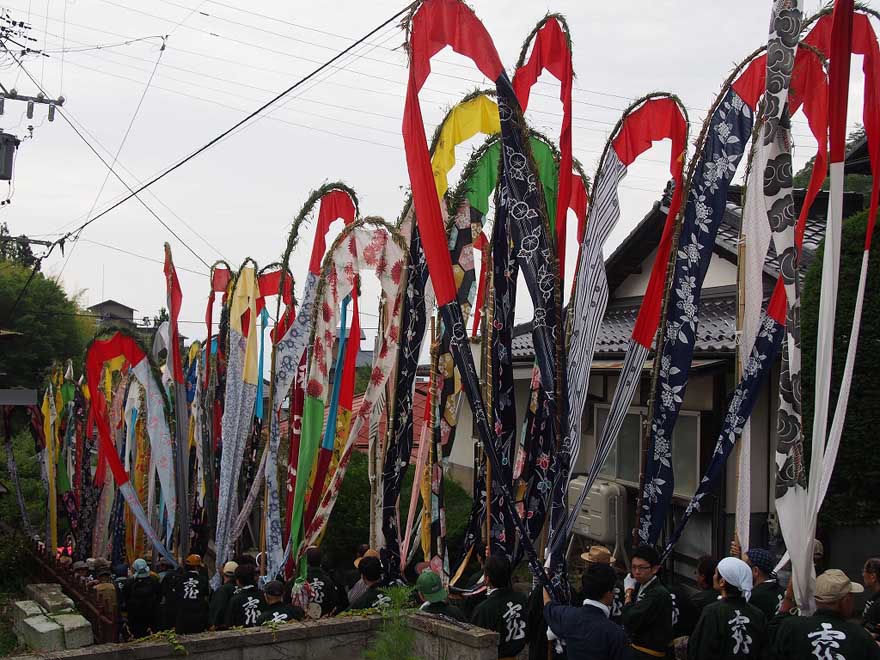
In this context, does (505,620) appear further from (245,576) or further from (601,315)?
(245,576)

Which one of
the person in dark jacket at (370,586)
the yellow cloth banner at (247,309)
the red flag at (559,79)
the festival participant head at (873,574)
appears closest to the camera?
the festival participant head at (873,574)

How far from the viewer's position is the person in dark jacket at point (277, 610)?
7.29 m

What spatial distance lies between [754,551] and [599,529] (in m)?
5.66

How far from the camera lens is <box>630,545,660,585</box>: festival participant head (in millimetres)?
5906

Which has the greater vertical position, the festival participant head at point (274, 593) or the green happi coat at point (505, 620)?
the green happi coat at point (505, 620)

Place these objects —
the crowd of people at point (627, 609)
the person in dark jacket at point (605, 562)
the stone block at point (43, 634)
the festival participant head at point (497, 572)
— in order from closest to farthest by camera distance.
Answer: the crowd of people at point (627, 609) → the festival participant head at point (497, 572) → the person in dark jacket at point (605, 562) → the stone block at point (43, 634)

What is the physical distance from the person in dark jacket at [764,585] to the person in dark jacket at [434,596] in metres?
2.09

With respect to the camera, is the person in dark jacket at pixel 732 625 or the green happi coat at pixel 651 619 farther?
the green happi coat at pixel 651 619

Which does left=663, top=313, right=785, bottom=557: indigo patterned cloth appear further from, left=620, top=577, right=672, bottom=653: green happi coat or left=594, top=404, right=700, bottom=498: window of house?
left=594, top=404, right=700, bottom=498: window of house

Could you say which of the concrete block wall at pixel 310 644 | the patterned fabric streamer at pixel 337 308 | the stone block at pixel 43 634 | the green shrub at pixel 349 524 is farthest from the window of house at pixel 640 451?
the stone block at pixel 43 634

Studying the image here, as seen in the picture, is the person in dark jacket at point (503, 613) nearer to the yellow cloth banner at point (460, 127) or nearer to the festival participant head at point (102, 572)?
the yellow cloth banner at point (460, 127)

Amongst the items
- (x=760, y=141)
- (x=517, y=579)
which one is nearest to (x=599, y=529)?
(x=517, y=579)

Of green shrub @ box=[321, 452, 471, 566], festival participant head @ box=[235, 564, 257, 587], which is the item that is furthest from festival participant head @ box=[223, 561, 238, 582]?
green shrub @ box=[321, 452, 471, 566]

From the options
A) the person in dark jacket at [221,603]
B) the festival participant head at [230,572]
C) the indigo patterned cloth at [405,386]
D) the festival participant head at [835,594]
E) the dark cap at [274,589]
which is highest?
the indigo patterned cloth at [405,386]
